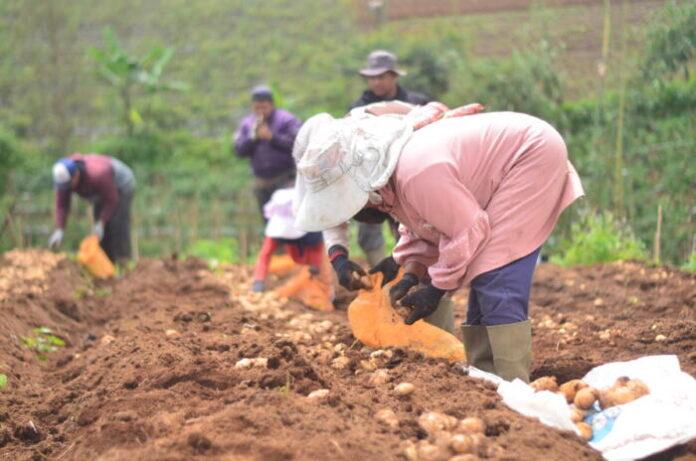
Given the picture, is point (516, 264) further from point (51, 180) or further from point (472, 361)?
point (51, 180)

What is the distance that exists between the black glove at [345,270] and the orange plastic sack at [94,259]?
5.18 metres

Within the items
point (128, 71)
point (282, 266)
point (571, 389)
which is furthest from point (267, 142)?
point (128, 71)

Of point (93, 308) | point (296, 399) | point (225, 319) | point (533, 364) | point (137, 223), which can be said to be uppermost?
point (296, 399)

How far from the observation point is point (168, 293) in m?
7.13

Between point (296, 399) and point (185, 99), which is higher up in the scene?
point (296, 399)

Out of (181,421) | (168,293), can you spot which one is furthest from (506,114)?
(168,293)

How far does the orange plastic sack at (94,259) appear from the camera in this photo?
8609 millimetres

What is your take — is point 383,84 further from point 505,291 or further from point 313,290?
point 505,291

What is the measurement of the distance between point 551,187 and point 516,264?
0.35 m

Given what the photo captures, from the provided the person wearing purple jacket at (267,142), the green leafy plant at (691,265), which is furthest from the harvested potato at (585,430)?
the person wearing purple jacket at (267,142)

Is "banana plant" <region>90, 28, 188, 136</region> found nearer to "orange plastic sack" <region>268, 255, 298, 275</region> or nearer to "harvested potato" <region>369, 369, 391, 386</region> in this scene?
"orange plastic sack" <region>268, 255, 298, 275</region>

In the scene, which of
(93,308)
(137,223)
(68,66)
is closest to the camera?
(93,308)

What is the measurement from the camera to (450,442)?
2539 mm

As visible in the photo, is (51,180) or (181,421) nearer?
(181,421)
